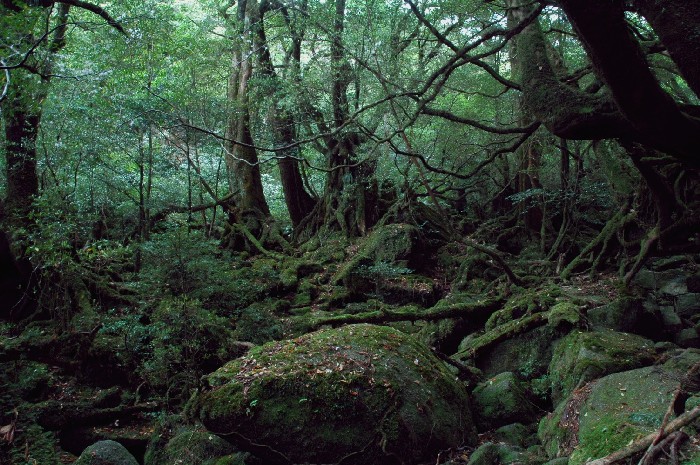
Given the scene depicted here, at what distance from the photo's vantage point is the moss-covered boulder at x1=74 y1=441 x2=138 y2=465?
4.80 metres

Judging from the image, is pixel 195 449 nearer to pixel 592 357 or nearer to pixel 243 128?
pixel 592 357

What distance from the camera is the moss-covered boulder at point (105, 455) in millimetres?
4801

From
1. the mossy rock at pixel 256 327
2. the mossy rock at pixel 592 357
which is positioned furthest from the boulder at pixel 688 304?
the mossy rock at pixel 256 327

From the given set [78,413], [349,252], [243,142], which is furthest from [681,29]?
[243,142]

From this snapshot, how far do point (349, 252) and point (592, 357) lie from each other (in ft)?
26.1

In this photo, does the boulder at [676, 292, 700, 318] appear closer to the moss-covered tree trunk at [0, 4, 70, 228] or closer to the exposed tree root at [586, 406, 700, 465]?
the exposed tree root at [586, 406, 700, 465]

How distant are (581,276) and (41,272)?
29.2 ft

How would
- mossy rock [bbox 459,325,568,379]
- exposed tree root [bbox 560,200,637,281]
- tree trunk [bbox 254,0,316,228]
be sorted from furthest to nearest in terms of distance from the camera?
tree trunk [bbox 254,0,316,228] < exposed tree root [bbox 560,200,637,281] < mossy rock [bbox 459,325,568,379]

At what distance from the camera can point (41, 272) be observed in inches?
314

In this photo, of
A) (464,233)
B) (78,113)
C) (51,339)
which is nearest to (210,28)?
(78,113)

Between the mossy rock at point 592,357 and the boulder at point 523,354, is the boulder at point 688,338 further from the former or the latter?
the boulder at point 523,354

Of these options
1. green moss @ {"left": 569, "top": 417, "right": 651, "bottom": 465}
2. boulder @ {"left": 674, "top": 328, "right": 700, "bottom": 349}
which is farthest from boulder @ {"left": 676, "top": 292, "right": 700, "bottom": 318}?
green moss @ {"left": 569, "top": 417, "right": 651, "bottom": 465}

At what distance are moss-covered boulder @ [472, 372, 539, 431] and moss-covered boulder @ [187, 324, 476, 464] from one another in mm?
363

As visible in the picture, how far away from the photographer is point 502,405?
4996 mm
